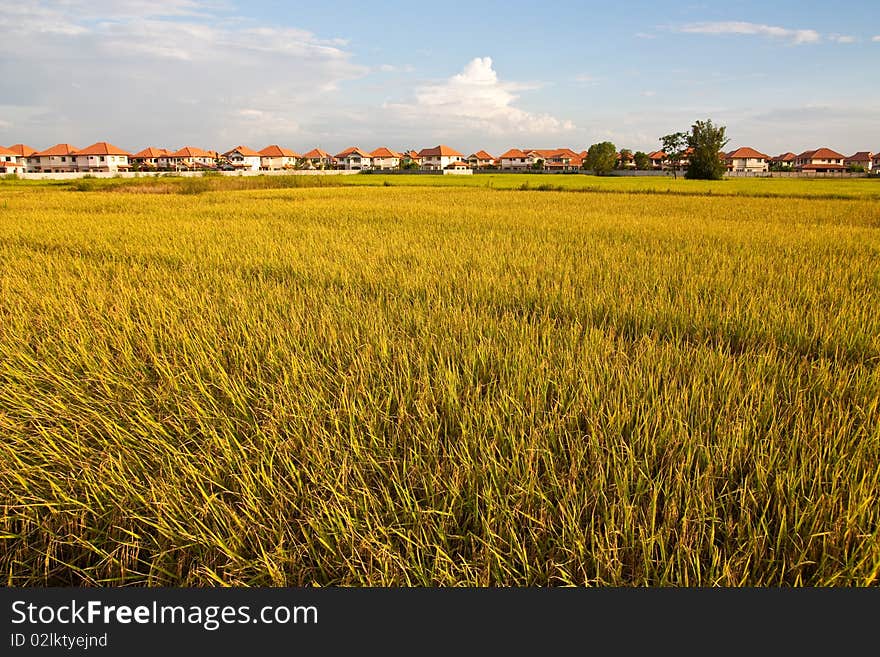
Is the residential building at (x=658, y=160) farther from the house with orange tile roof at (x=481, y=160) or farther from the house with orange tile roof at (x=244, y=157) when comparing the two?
the house with orange tile roof at (x=244, y=157)

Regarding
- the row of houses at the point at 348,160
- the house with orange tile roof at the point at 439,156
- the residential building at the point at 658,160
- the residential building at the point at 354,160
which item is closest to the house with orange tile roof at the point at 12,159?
the row of houses at the point at 348,160

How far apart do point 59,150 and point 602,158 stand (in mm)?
75928

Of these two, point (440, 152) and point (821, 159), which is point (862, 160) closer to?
point (821, 159)

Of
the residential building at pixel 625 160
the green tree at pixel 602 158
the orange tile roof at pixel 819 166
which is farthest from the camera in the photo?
the orange tile roof at pixel 819 166

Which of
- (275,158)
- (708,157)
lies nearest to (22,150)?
(275,158)

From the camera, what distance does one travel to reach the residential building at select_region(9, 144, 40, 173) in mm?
73562

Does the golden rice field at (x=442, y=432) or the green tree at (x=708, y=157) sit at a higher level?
the green tree at (x=708, y=157)

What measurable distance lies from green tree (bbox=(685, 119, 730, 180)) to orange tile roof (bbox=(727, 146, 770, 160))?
1669 inches

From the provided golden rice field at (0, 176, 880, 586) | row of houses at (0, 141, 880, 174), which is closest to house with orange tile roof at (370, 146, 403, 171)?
row of houses at (0, 141, 880, 174)

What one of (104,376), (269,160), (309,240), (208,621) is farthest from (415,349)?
(269,160)

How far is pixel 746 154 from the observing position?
8175 centimetres

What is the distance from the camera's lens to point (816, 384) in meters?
2.19

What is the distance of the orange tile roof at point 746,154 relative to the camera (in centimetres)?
8094

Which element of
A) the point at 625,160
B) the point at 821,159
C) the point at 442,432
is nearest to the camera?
the point at 442,432
